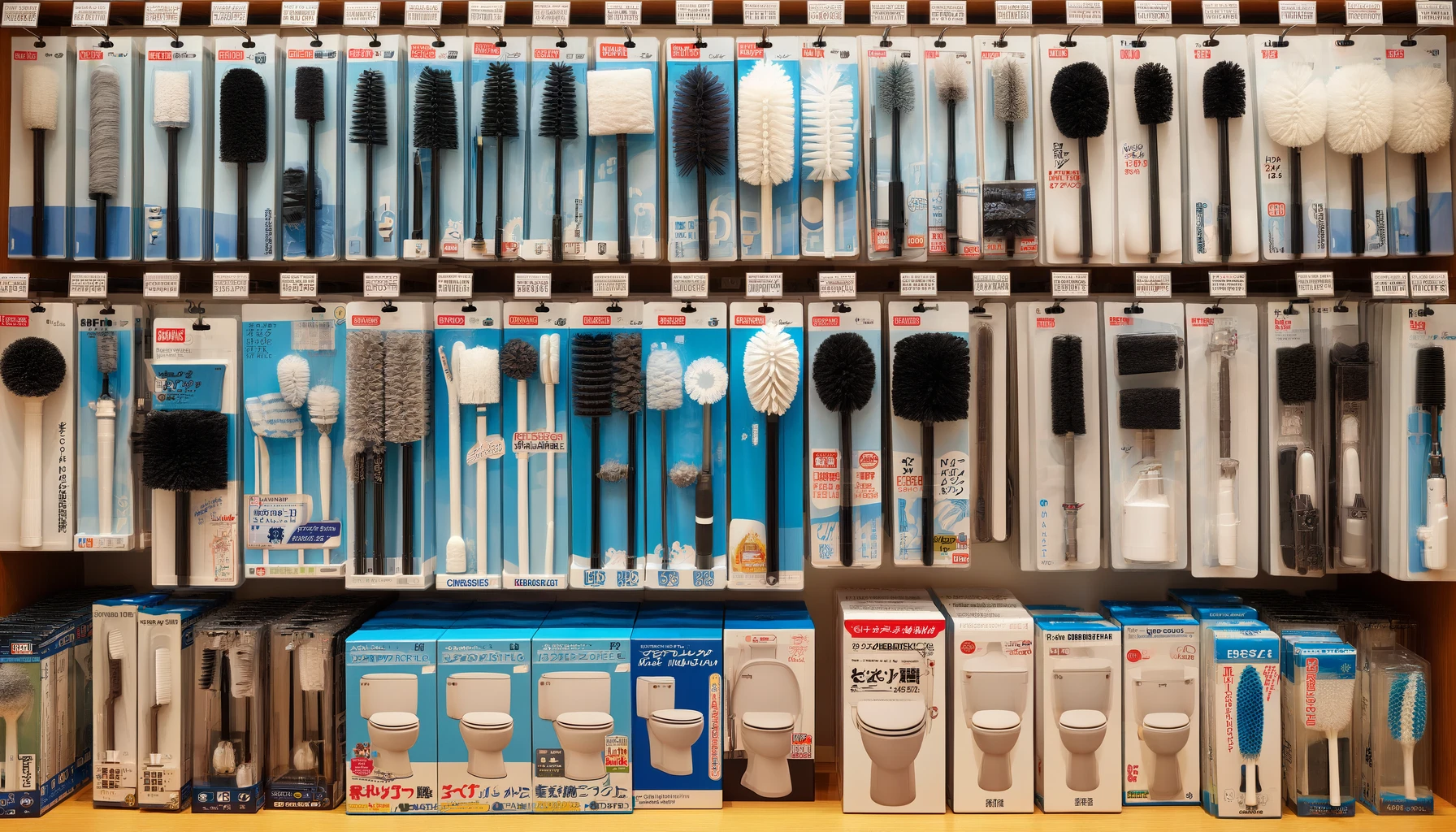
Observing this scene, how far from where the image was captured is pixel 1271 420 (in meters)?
1.83

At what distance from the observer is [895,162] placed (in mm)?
1768

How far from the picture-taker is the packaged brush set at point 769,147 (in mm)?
1741

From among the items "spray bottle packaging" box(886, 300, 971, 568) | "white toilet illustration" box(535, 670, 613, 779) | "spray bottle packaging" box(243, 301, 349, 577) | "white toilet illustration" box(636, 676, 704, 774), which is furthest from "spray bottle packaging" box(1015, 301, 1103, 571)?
"spray bottle packaging" box(243, 301, 349, 577)

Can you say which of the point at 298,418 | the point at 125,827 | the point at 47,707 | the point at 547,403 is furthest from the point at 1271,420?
the point at 47,707

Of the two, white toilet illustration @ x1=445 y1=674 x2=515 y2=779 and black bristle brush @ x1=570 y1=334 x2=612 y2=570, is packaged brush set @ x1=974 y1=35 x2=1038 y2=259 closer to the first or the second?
black bristle brush @ x1=570 y1=334 x2=612 y2=570

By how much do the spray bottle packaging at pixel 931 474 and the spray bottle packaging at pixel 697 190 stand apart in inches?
16.2

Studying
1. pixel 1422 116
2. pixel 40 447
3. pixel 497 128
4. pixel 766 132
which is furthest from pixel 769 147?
pixel 40 447

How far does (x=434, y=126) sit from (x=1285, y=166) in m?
1.79

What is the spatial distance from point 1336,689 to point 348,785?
2.02 meters

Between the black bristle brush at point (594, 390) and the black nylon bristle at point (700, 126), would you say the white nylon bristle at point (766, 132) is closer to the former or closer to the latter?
the black nylon bristle at point (700, 126)

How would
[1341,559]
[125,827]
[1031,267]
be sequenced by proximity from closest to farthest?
1. [125,827]
2. [1341,559]
3. [1031,267]

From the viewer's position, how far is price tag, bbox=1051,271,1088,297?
5.81ft

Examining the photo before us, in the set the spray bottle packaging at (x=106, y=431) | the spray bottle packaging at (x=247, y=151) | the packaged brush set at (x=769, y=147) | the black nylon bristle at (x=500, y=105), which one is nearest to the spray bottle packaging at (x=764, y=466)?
the packaged brush set at (x=769, y=147)

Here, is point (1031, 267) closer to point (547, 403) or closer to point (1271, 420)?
point (1271, 420)
